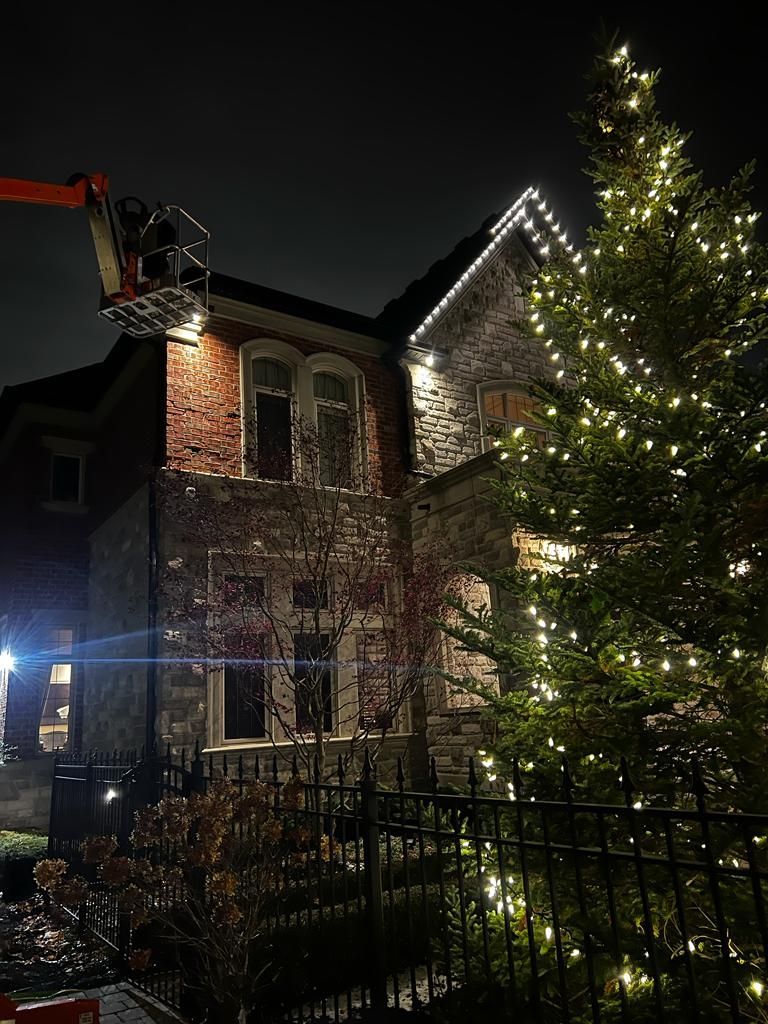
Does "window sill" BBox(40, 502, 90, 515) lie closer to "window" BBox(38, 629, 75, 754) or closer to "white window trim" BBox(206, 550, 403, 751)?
"window" BBox(38, 629, 75, 754)

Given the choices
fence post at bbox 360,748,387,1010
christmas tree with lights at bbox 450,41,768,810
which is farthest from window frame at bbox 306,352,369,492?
fence post at bbox 360,748,387,1010

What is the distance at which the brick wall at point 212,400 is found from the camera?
11.1 metres

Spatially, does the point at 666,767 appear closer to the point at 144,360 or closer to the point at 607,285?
the point at 607,285

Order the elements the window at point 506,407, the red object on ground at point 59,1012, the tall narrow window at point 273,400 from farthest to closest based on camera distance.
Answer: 1. the window at point 506,407
2. the tall narrow window at point 273,400
3. the red object on ground at point 59,1012

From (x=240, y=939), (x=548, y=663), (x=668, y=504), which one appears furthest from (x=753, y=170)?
(x=240, y=939)

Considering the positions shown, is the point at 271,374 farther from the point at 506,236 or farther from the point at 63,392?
the point at 506,236

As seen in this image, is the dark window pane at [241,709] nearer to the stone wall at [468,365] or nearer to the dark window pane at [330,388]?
the stone wall at [468,365]

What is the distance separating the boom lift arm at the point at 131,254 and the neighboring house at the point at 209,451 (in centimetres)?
121

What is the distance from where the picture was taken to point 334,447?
443 inches

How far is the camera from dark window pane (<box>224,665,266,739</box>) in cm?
1053

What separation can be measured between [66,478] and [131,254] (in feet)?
22.3

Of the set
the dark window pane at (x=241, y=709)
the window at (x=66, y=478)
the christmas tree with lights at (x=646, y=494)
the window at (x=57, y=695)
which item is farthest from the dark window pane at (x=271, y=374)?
the christmas tree with lights at (x=646, y=494)

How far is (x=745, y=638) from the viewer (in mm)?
3961

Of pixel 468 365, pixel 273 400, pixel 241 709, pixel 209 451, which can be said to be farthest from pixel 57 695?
pixel 468 365
